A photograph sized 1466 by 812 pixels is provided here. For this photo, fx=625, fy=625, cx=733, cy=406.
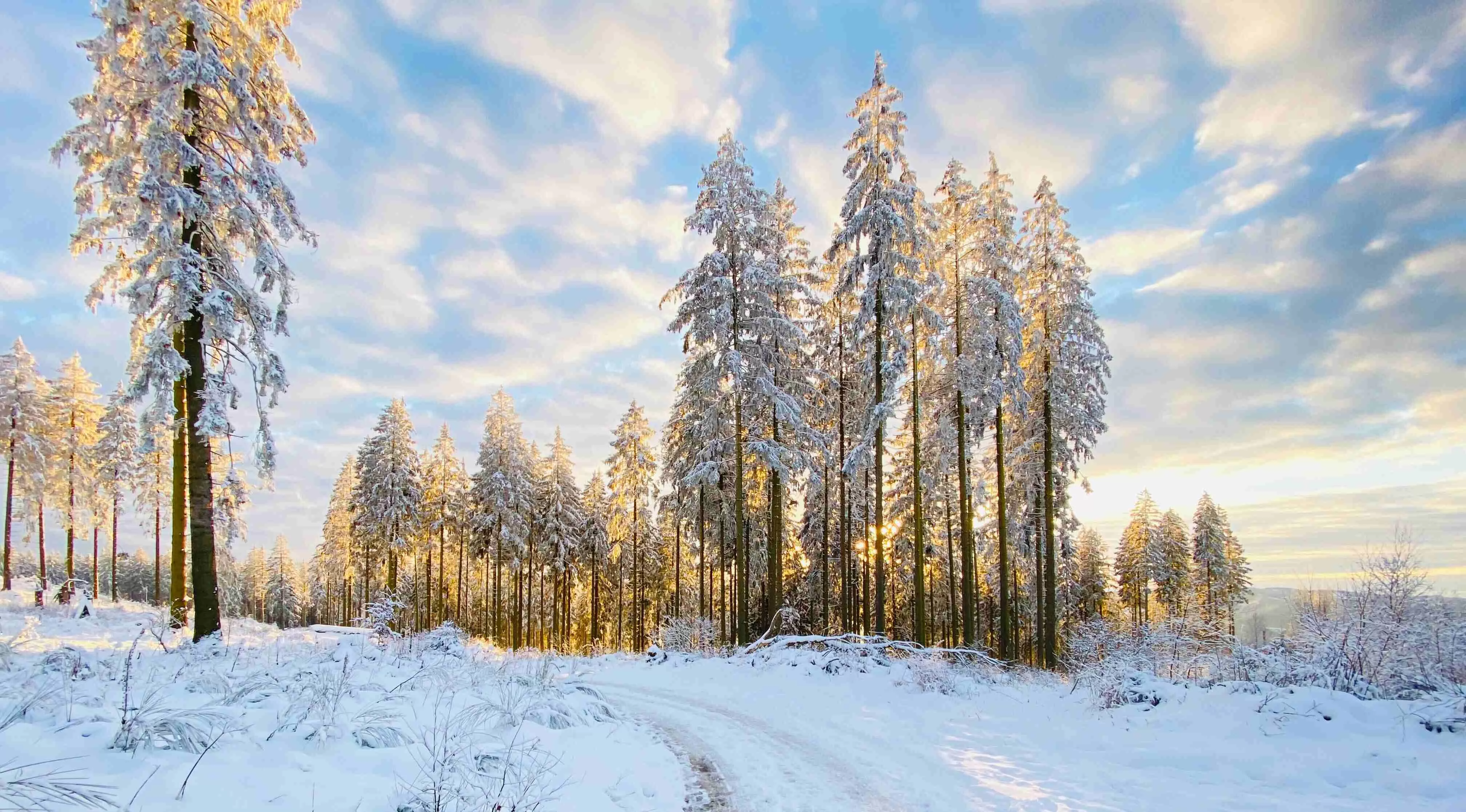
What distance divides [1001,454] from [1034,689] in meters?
11.7

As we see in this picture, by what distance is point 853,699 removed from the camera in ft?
40.5

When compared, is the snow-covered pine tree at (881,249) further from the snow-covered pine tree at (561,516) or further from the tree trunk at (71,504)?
the tree trunk at (71,504)

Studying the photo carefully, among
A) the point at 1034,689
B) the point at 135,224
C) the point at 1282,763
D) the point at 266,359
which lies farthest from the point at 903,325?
the point at 135,224

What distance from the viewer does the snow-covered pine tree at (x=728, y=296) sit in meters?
22.0

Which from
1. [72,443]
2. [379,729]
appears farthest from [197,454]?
[72,443]

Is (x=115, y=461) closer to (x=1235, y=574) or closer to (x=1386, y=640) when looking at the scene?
(x=1386, y=640)

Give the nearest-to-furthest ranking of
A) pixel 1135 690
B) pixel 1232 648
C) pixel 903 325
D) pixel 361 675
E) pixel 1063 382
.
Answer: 1. pixel 361 675
2. pixel 1135 690
3. pixel 1232 648
4. pixel 903 325
5. pixel 1063 382

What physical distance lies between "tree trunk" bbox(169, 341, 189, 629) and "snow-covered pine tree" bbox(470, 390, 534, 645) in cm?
2402

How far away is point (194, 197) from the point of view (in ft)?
38.4

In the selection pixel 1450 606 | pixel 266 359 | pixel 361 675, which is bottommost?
pixel 361 675

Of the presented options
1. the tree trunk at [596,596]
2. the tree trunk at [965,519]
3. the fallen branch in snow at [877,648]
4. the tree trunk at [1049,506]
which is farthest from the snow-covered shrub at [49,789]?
the tree trunk at [596,596]

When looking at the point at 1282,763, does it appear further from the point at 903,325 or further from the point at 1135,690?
the point at 903,325

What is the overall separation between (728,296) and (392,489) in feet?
88.2

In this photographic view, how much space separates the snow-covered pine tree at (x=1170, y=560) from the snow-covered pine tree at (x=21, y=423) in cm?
7204
